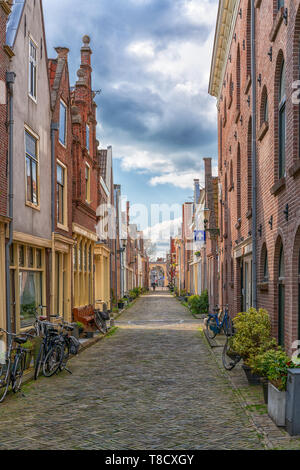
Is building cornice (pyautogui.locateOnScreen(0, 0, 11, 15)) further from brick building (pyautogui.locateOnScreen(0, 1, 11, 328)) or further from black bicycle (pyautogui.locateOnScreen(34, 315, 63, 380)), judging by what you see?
black bicycle (pyautogui.locateOnScreen(34, 315, 63, 380))

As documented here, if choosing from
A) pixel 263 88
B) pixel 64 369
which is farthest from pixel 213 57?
pixel 64 369

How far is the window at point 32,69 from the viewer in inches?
563

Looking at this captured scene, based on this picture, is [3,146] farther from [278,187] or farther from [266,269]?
Answer: [266,269]

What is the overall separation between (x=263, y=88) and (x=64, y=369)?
7778 millimetres

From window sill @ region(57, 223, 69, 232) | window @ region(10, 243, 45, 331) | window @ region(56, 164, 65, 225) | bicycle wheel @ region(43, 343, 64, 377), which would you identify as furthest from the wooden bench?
bicycle wheel @ region(43, 343, 64, 377)

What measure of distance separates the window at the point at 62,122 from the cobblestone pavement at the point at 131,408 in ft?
25.0

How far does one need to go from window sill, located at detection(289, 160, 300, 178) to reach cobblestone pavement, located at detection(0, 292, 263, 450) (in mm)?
3777

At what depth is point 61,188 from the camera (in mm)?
18234

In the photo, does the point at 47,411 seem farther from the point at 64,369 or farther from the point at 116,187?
the point at 116,187

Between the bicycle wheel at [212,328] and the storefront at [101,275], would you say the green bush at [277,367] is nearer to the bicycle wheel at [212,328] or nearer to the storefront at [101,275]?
the bicycle wheel at [212,328]

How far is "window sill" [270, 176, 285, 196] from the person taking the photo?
9531 mm

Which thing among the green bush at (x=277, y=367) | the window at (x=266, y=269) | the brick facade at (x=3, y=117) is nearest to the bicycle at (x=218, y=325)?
the window at (x=266, y=269)

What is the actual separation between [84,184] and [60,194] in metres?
3.91

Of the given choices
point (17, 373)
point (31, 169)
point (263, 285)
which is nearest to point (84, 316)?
point (31, 169)
